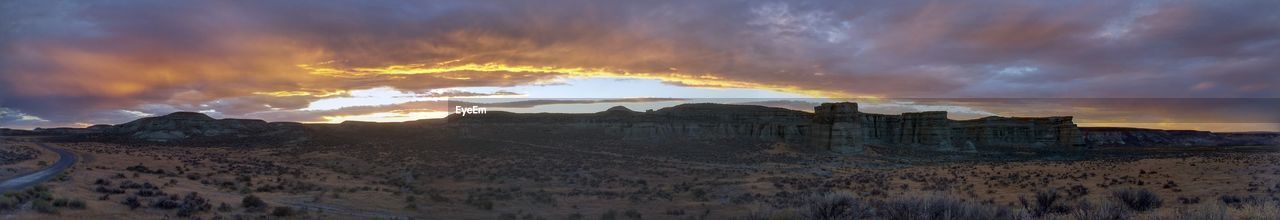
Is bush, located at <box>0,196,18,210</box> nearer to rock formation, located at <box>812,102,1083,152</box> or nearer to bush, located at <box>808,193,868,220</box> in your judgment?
bush, located at <box>808,193,868,220</box>

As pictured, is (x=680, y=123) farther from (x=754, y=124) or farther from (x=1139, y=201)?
(x=1139, y=201)

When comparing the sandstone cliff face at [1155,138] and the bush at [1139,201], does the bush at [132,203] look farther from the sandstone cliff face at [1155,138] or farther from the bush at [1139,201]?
the sandstone cliff face at [1155,138]

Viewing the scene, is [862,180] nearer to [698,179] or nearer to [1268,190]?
[698,179]

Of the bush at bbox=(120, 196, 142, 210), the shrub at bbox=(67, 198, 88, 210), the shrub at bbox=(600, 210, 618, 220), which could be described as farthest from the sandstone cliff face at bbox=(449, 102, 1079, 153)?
the shrub at bbox=(67, 198, 88, 210)

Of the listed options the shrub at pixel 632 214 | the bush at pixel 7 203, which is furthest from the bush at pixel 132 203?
the shrub at pixel 632 214

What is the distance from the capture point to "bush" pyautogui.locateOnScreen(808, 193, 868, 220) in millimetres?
11711

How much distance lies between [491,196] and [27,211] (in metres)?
12.0

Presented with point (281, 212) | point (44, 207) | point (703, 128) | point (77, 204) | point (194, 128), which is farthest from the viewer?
point (194, 128)

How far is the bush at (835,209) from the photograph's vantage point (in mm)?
11711

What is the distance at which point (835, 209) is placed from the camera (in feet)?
38.8

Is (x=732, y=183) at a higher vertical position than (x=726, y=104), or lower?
lower

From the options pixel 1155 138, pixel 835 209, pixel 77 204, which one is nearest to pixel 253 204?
pixel 77 204

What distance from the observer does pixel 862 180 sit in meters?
28.2

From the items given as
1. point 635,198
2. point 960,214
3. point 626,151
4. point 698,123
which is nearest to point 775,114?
point 698,123
